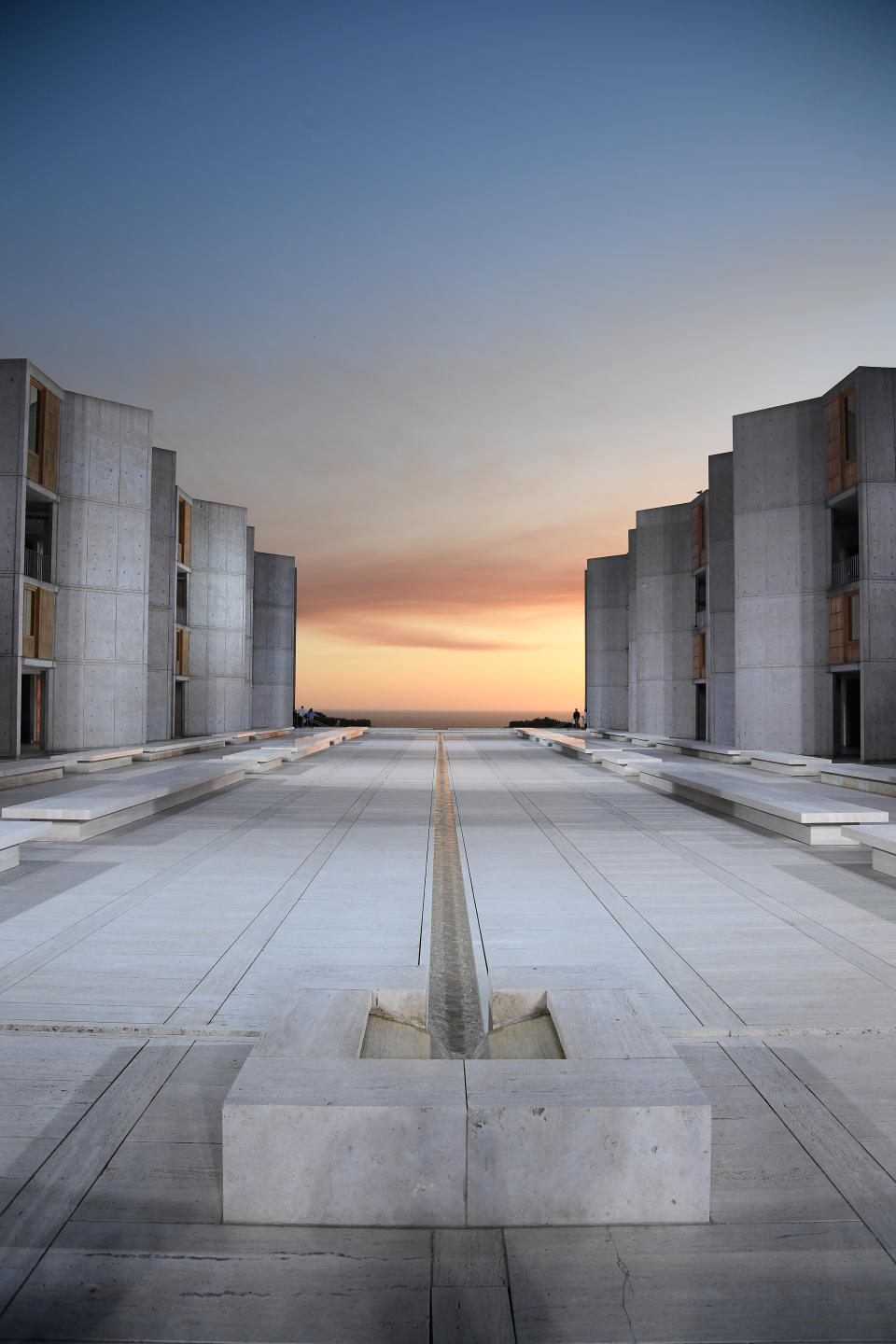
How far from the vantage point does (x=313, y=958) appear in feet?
15.9

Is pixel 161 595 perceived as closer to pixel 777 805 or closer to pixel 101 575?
pixel 101 575

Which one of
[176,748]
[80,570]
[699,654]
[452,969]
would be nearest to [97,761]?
[176,748]

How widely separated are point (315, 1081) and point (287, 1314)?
0.59m

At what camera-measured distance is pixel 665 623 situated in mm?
32719

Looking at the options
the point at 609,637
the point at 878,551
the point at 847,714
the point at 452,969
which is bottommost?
the point at 452,969

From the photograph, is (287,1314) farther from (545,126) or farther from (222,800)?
(545,126)

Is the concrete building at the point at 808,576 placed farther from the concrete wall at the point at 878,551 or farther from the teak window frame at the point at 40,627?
the teak window frame at the point at 40,627

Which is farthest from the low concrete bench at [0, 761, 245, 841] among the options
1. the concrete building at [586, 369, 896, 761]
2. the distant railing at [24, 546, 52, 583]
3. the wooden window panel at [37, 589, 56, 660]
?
the concrete building at [586, 369, 896, 761]

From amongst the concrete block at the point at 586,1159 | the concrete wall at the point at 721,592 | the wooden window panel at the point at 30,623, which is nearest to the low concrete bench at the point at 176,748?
the wooden window panel at the point at 30,623

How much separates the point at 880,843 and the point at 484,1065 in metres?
5.99

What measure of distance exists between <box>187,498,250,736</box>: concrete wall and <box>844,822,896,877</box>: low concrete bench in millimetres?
27390

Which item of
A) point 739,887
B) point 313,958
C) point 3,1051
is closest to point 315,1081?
point 3,1051

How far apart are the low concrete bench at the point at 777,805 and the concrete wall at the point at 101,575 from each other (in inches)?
614

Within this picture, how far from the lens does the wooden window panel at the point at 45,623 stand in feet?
66.7
